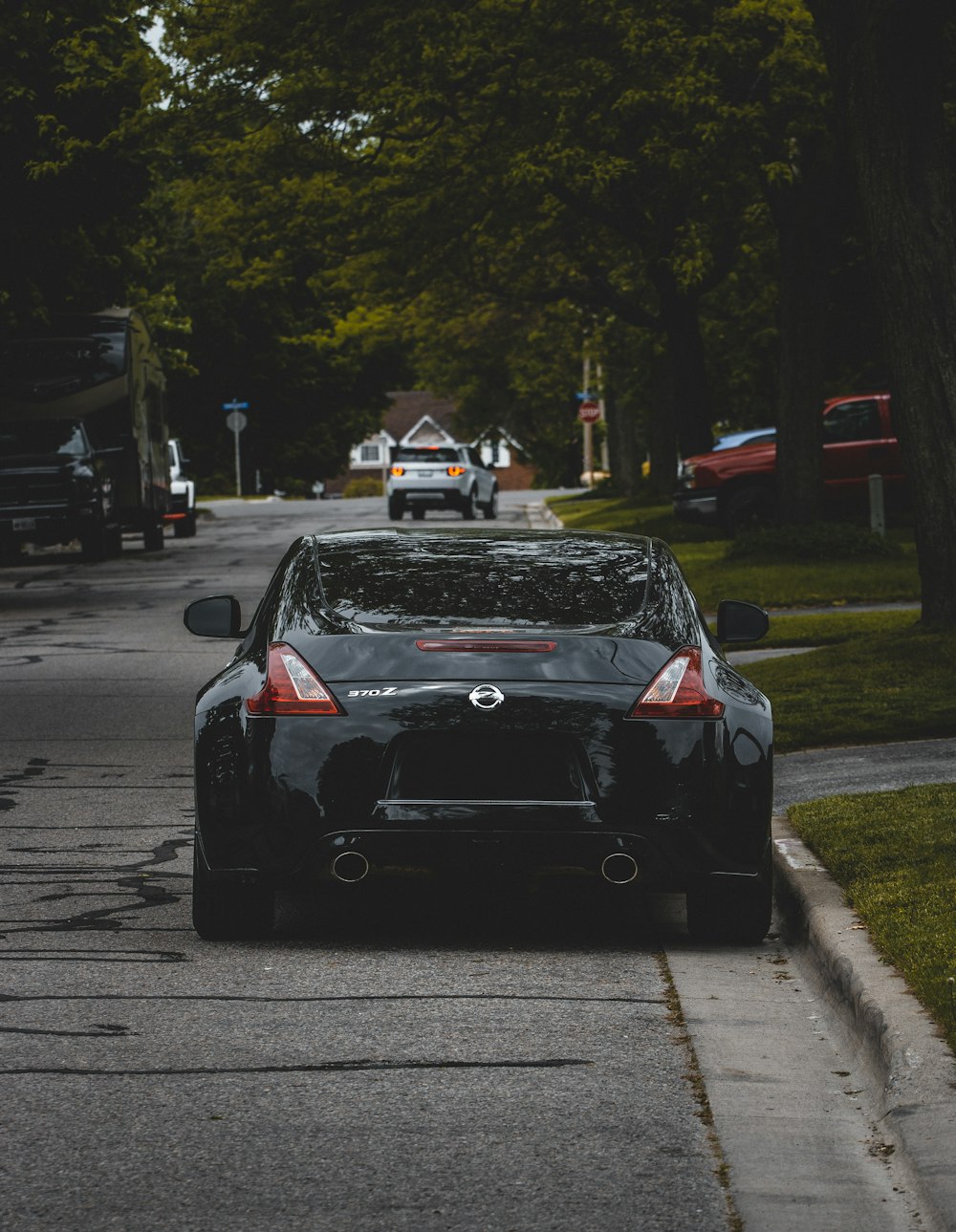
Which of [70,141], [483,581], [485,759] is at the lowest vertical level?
[485,759]

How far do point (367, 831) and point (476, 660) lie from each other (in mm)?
643

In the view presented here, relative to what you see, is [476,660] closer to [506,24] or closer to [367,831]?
[367,831]

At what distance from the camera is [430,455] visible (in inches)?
1686

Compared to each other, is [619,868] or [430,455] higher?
[430,455]

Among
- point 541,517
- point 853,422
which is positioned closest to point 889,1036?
point 853,422

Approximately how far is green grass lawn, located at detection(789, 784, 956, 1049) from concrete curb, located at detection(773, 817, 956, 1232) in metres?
0.05

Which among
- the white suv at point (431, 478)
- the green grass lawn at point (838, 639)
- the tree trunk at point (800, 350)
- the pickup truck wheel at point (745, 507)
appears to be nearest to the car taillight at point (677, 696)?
the green grass lawn at point (838, 639)

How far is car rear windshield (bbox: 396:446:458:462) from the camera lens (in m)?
42.8

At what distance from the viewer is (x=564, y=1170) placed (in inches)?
180

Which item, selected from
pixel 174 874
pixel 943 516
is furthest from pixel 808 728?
pixel 174 874

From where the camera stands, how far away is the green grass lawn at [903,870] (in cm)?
604

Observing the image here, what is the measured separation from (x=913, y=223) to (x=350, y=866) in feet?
26.2

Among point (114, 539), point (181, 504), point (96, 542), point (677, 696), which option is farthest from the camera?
point (181, 504)

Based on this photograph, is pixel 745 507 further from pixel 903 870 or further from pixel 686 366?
pixel 903 870
